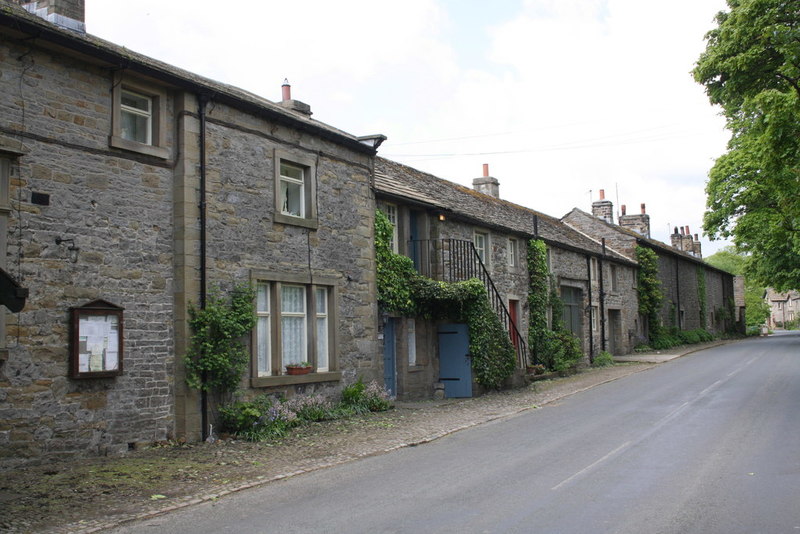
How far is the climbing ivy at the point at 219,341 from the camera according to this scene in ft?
40.1

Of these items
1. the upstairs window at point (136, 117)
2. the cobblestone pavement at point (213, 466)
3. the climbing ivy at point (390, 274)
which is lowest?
the cobblestone pavement at point (213, 466)

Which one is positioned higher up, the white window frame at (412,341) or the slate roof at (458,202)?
the slate roof at (458,202)

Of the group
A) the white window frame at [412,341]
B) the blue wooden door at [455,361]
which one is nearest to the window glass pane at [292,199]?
the white window frame at [412,341]

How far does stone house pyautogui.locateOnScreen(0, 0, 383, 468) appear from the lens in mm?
10117

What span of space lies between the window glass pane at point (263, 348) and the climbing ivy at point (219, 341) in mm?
756

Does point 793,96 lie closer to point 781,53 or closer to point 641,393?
point 781,53

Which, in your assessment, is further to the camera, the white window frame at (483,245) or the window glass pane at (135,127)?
the white window frame at (483,245)

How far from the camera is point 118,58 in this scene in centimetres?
1124

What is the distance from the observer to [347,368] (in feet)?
52.5

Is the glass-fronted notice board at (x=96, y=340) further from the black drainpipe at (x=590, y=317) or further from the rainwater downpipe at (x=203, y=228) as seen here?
the black drainpipe at (x=590, y=317)

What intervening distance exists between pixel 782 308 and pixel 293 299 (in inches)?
5305

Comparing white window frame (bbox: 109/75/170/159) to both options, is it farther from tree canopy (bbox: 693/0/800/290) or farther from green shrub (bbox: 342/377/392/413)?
tree canopy (bbox: 693/0/800/290)

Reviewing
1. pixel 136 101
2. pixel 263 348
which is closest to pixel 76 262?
pixel 136 101

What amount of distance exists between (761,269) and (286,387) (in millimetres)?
30887
